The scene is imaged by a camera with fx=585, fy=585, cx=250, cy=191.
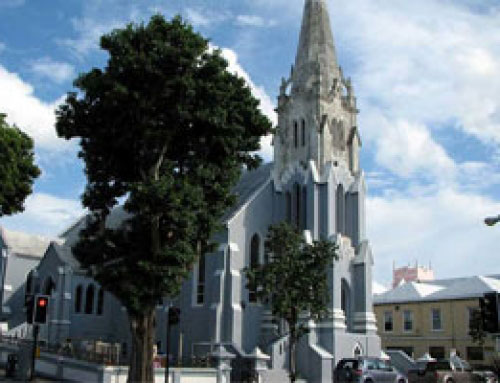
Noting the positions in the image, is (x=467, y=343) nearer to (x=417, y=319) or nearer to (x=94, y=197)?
(x=417, y=319)

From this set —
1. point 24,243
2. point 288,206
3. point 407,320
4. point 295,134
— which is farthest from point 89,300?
point 407,320

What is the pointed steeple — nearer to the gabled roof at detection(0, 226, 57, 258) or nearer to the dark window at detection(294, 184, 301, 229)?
the dark window at detection(294, 184, 301, 229)

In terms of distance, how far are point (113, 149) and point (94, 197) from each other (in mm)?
2130

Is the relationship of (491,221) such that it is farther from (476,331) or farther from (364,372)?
(476,331)

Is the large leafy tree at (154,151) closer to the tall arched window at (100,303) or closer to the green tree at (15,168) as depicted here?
the green tree at (15,168)

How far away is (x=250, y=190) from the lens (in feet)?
135

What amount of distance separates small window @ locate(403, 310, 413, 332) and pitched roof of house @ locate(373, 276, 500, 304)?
3.43 feet

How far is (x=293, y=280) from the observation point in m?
28.4

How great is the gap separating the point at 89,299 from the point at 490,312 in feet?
113

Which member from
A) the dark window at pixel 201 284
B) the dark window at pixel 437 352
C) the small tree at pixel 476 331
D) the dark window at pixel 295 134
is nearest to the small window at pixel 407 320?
the dark window at pixel 437 352

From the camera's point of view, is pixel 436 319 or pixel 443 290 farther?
pixel 443 290

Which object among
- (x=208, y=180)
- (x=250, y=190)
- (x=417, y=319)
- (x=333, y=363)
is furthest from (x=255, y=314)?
(x=417, y=319)

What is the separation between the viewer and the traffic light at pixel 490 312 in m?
13.6

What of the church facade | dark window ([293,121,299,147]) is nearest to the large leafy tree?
the church facade
